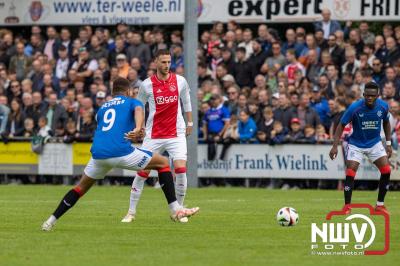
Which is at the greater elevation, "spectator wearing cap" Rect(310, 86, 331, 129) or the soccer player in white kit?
the soccer player in white kit

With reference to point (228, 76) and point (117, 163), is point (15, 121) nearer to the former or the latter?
point (228, 76)

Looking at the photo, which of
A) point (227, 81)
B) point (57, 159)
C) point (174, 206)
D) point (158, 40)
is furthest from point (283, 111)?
point (174, 206)

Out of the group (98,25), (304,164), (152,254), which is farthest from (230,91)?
(152,254)

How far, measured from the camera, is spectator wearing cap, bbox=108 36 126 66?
101ft

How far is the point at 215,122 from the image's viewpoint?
28.1 m

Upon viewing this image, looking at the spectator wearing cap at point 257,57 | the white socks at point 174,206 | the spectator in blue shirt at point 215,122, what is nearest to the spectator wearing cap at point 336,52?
the spectator wearing cap at point 257,57

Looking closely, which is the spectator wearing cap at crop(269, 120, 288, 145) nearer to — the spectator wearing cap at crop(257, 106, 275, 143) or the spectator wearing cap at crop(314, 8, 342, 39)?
the spectator wearing cap at crop(257, 106, 275, 143)

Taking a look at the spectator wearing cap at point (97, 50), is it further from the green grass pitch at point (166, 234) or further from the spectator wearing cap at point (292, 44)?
the green grass pitch at point (166, 234)

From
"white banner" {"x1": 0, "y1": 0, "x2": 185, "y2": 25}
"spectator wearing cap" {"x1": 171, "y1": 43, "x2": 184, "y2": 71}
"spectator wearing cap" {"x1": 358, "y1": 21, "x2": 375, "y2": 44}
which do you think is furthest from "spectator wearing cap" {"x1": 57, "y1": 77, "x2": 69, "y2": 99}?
"spectator wearing cap" {"x1": 358, "y1": 21, "x2": 375, "y2": 44}

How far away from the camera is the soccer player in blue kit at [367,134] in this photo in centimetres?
1831

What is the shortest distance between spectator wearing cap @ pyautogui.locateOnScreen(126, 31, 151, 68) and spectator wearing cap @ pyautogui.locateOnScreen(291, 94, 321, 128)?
198 inches

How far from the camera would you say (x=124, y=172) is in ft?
94.8

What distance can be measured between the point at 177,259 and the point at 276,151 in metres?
16.3

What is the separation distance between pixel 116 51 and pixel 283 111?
6.04m
